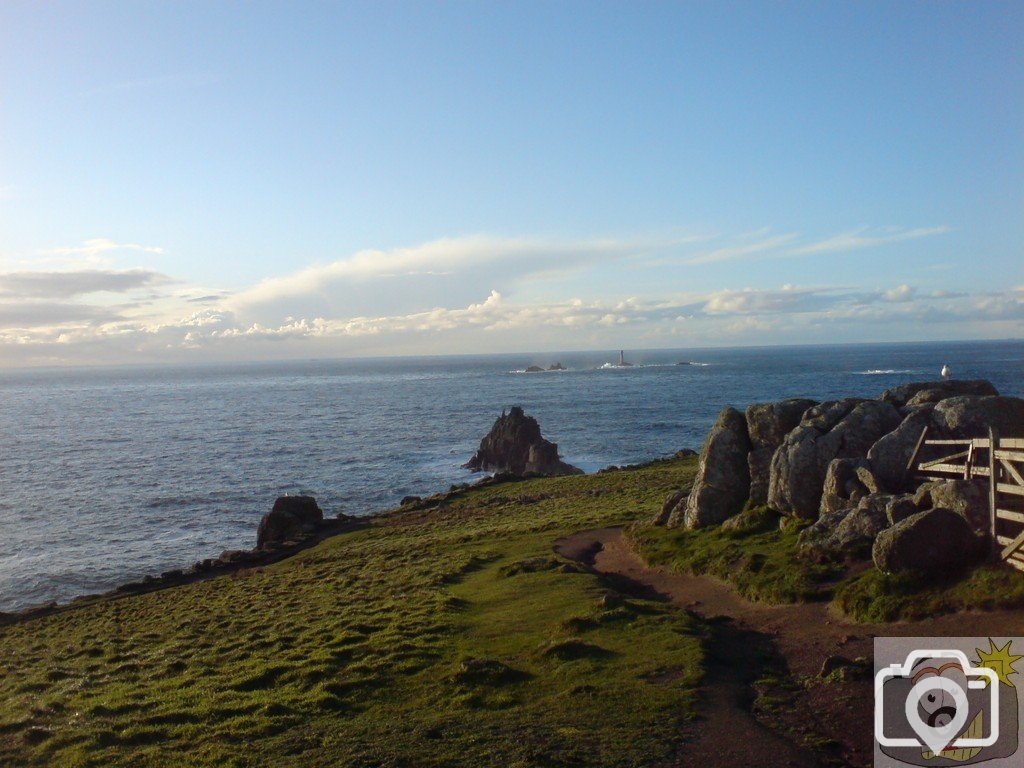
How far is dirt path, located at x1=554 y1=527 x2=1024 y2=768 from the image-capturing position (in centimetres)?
1575

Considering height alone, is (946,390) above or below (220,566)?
above

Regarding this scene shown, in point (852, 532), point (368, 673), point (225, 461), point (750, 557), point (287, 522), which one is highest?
point (852, 532)

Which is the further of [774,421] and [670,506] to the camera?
[670,506]

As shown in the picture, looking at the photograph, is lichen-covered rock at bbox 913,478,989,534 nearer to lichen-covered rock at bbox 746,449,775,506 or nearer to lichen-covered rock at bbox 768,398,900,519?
lichen-covered rock at bbox 768,398,900,519

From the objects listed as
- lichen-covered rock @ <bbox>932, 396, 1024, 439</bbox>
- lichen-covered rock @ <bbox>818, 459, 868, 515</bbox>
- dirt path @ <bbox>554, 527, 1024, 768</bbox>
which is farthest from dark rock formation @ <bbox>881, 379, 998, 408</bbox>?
dirt path @ <bbox>554, 527, 1024, 768</bbox>

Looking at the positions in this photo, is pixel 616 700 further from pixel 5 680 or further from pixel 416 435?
pixel 416 435

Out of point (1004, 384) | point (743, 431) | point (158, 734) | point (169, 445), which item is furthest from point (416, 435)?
point (1004, 384)

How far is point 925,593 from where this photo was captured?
71.9ft

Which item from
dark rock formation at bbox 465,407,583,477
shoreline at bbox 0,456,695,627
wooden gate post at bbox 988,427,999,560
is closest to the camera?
wooden gate post at bbox 988,427,999,560

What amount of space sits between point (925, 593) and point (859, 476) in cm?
797

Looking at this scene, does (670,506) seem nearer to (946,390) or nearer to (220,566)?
→ (946,390)

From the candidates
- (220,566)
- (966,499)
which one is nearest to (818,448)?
(966,499)

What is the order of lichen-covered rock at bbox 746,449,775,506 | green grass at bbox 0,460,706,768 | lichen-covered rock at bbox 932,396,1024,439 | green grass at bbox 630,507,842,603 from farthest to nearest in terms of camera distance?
lichen-covered rock at bbox 746,449,775,506, lichen-covered rock at bbox 932,396,1024,439, green grass at bbox 630,507,842,603, green grass at bbox 0,460,706,768

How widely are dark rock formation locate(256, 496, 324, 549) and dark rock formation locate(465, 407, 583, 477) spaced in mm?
33058
